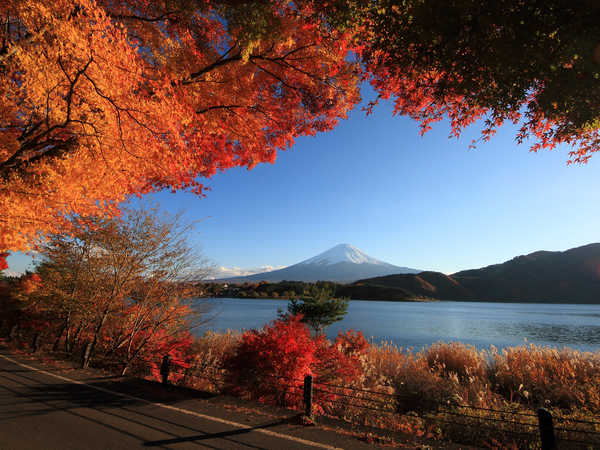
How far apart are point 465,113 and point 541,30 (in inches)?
80.1

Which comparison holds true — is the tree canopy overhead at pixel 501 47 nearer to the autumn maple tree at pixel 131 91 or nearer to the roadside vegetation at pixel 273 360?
the autumn maple tree at pixel 131 91

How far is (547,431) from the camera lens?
12.4ft

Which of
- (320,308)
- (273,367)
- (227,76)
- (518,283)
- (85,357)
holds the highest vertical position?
(227,76)

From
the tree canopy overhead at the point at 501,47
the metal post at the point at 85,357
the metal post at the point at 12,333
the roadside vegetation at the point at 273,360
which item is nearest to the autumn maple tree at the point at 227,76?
the tree canopy overhead at the point at 501,47

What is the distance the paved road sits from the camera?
4.02 meters

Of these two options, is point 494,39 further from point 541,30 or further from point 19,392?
point 19,392

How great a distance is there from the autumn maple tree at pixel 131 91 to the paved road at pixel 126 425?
11.8 feet

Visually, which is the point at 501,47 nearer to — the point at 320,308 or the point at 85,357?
the point at 85,357

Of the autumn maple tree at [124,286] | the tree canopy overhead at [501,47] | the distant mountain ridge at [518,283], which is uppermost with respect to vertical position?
the tree canopy overhead at [501,47]

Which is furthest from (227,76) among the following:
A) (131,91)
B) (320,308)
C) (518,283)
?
(518,283)

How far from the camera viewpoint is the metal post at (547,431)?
378 centimetres

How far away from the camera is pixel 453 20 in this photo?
375 cm

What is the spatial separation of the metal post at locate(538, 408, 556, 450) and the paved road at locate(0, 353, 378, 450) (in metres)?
2.60

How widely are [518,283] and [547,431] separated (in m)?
143
